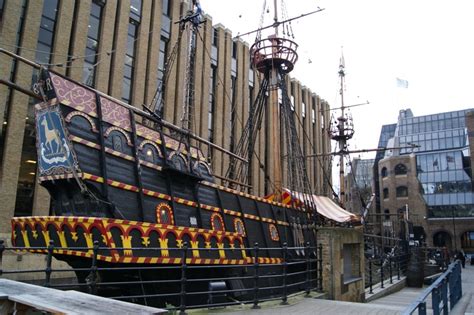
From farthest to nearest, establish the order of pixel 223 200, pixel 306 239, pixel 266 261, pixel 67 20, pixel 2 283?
pixel 67 20 → pixel 306 239 → pixel 266 261 → pixel 223 200 → pixel 2 283

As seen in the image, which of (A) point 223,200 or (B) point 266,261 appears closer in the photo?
(A) point 223,200

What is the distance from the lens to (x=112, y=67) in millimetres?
21188

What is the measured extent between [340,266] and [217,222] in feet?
11.0

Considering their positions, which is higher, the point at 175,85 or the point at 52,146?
the point at 175,85

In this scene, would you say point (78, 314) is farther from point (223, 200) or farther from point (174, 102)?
point (174, 102)

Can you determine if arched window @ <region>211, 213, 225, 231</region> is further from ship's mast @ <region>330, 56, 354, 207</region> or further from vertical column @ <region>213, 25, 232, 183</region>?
ship's mast @ <region>330, 56, 354, 207</region>

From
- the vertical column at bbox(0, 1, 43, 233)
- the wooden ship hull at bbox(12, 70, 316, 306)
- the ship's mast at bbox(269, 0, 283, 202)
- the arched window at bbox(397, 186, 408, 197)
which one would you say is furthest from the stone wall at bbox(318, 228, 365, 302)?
the arched window at bbox(397, 186, 408, 197)

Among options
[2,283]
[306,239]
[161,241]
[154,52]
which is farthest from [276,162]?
[2,283]

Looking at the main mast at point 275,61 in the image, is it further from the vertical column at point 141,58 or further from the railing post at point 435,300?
the railing post at point 435,300

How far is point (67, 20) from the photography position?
19.5m

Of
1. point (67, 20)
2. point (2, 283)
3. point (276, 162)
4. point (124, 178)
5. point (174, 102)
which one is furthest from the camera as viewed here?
point (174, 102)

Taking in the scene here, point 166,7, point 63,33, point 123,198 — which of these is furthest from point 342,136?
point 123,198

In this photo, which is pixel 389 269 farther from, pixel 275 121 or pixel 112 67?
pixel 112 67

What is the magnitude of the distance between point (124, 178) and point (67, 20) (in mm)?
14999
